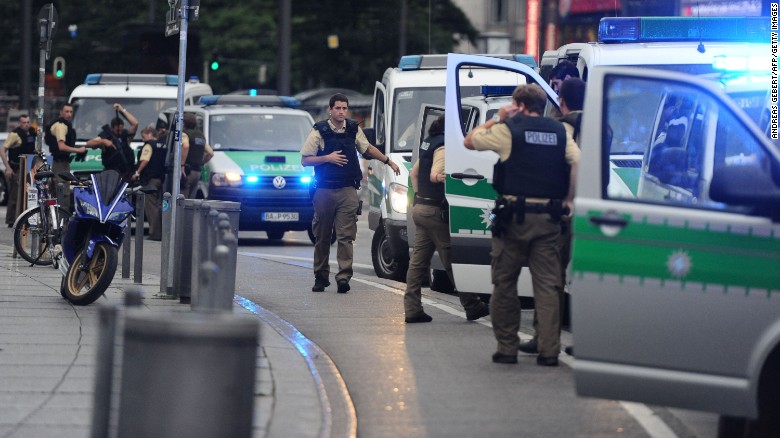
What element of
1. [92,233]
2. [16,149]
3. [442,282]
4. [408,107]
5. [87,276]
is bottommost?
[442,282]

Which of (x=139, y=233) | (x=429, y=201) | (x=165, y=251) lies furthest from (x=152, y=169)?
(x=429, y=201)

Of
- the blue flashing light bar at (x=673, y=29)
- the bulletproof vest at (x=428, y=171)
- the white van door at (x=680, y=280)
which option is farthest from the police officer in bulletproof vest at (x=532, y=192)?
the blue flashing light bar at (x=673, y=29)

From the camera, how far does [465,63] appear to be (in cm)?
1087

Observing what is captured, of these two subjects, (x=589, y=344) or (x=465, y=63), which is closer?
(x=589, y=344)

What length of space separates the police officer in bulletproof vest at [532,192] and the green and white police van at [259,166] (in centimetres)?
1140

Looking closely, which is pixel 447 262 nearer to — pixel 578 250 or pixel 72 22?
pixel 578 250

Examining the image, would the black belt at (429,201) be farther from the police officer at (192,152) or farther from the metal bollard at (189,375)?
the police officer at (192,152)

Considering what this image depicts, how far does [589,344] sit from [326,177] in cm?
725

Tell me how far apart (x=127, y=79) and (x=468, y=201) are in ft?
52.8

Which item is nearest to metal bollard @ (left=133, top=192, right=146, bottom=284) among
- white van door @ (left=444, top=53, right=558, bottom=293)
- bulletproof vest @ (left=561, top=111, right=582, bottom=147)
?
white van door @ (left=444, top=53, right=558, bottom=293)

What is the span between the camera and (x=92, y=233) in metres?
12.4

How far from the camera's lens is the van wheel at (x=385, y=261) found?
15.6 metres

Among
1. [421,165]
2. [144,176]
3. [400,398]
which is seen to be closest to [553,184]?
[400,398]

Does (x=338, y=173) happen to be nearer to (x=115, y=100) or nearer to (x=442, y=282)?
(x=442, y=282)
